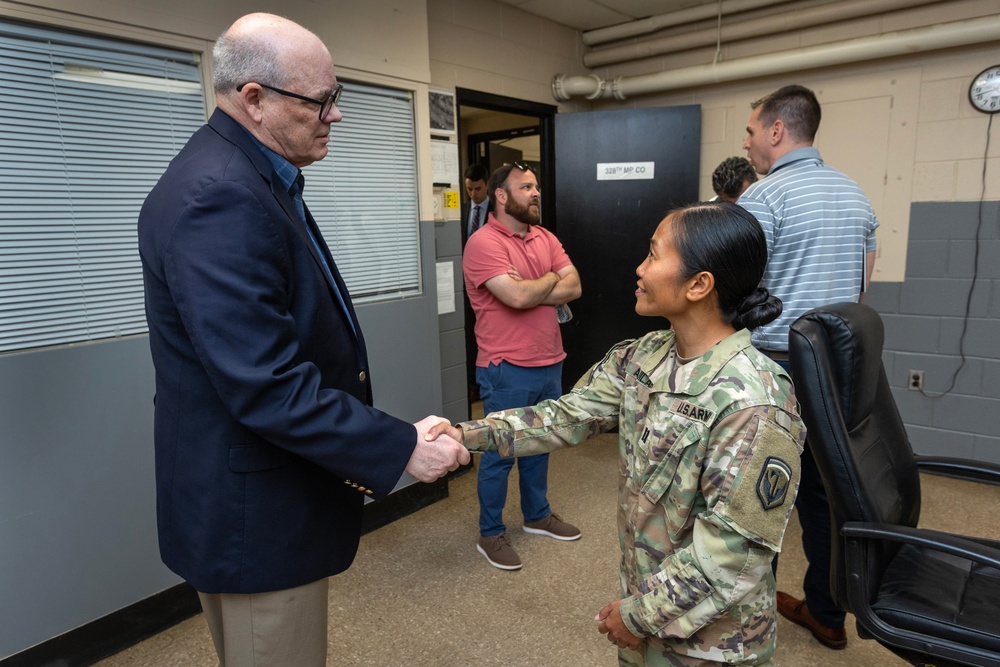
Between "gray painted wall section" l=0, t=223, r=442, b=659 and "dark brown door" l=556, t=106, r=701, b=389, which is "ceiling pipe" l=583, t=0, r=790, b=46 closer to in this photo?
"dark brown door" l=556, t=106, r=701, b=389

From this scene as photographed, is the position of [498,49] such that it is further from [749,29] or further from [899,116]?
[899,116]

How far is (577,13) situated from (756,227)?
3261 mm

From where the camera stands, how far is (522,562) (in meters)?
2.56

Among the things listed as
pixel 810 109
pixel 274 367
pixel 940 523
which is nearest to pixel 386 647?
pixel 274 367

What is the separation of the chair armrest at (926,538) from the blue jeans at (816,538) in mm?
587

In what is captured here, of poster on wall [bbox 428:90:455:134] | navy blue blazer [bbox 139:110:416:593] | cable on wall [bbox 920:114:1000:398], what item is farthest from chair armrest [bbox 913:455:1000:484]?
poster on wall [bbox 428:90:455:134]

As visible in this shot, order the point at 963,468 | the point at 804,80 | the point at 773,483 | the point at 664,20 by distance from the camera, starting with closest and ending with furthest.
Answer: the point at 773,483
the point at 963,468
the point at 804,80
the point at 664,20

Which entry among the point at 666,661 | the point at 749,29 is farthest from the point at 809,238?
the point at 749,29

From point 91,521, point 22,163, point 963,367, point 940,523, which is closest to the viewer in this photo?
point 22,163

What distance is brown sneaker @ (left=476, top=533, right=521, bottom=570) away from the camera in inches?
98.9

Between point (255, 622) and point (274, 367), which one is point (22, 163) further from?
point (255, 622)

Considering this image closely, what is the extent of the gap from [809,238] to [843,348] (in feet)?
2.28

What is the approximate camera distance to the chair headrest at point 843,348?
140 cm

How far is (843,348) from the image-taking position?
141 cm
